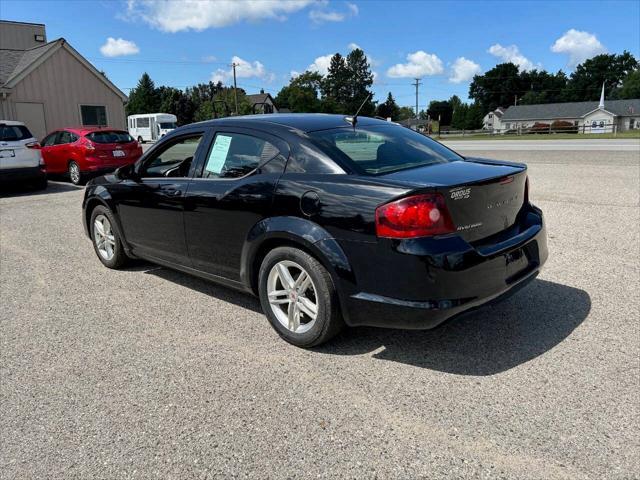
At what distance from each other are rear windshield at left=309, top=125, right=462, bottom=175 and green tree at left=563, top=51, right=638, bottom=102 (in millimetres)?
142723

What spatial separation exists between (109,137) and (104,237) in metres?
9.18

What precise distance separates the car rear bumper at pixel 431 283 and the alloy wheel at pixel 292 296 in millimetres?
355

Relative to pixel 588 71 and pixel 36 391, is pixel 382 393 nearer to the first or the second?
pixel 36 391

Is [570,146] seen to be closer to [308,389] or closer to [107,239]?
[107,239]

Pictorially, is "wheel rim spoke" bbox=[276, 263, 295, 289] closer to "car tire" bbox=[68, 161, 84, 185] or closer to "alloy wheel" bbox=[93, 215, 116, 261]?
"alloy wheel" bbox=[93, 215, 116, 261]

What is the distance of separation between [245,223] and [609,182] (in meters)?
10.2

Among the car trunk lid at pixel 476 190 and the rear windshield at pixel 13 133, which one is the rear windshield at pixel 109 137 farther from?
the car trunk lid at pixel 476 190

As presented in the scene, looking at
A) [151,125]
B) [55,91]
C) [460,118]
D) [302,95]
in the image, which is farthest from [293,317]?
[460,118]

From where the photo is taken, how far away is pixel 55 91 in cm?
2308

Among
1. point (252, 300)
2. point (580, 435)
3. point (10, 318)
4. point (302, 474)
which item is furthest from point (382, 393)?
point (10, 318)

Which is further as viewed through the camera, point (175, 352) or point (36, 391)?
point (175, 352)

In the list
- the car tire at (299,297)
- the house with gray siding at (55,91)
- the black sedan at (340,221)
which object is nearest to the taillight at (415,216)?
the black sedan at (340,221)

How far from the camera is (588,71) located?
12975 cm

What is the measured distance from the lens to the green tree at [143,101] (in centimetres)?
9269
